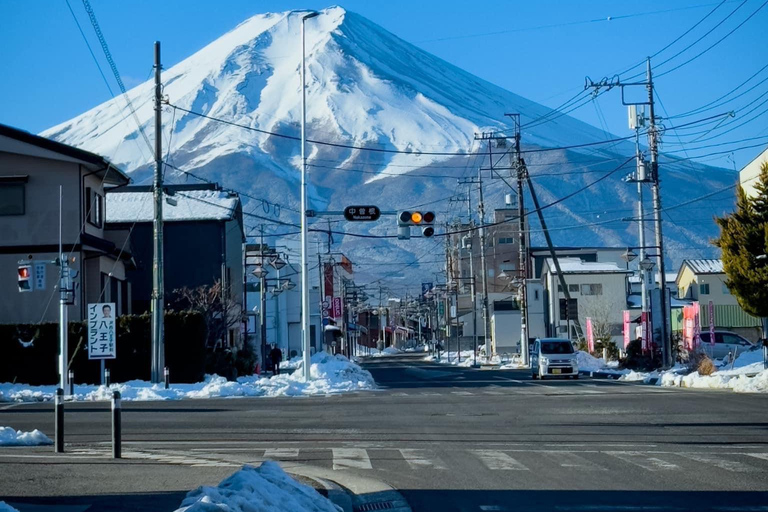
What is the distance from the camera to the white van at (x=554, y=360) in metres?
39.6

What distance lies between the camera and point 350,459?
520 inches

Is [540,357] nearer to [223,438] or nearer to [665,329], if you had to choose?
[665,329]

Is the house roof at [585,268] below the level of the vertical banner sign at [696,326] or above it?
above

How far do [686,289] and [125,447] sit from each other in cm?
6924

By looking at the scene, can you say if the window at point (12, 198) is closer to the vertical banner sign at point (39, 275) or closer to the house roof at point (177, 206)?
the vertical banner sign at point (39, 275)

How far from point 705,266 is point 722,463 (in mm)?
67205

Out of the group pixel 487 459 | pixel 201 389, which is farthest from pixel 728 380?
pixel 487 459

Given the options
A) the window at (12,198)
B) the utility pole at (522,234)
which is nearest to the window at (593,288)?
the utility pole at (522,234)

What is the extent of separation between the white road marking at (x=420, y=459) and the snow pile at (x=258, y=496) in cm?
349

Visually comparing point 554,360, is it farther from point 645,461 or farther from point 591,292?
point 591,292

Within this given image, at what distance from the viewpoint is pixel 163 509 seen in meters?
8.73

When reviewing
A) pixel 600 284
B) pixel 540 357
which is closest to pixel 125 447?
pixel 540 357

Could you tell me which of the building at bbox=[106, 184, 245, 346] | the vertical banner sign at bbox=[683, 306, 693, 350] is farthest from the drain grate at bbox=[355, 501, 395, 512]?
the building at bbox=[106, 184, 245, 346]

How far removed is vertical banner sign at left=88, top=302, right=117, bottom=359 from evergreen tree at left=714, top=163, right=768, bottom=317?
63.7 feet
